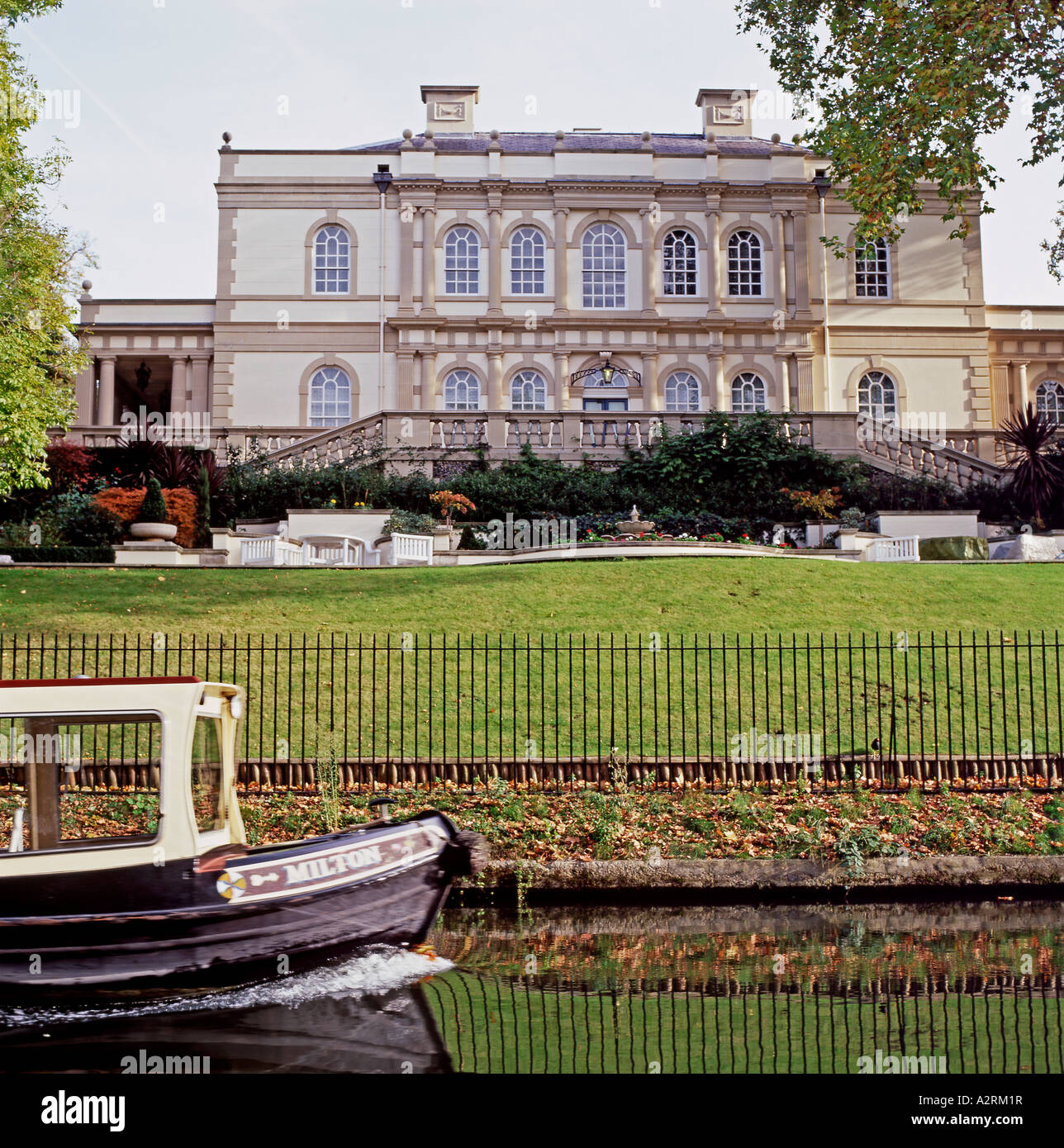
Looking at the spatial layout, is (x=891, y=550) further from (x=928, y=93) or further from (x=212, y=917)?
(x=212, y=917)

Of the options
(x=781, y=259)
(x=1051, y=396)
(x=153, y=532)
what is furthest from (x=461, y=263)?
(x=1051, y=396)

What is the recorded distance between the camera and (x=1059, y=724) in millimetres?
11836

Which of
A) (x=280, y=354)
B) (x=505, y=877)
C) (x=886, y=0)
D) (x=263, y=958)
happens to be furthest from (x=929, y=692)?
(x=280, y=354)

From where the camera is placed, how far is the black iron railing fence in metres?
11.8

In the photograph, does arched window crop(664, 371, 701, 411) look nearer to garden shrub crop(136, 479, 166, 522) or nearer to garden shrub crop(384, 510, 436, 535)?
garden shrub crop(384, 510, 436, 535)

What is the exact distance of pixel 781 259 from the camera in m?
38.7

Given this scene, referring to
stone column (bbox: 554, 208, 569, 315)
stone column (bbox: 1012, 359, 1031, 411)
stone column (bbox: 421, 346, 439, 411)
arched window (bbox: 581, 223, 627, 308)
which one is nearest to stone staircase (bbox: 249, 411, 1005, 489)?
stone column (bbox: 421, 346, 439, 411)

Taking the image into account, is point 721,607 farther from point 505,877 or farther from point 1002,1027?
point 1002,1027

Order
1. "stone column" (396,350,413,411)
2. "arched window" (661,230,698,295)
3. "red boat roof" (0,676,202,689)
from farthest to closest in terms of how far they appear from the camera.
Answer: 1. "arched window" (661,230,698,295)
2. "stone column" (396,350,413,411)
3. "red boat roof" (0,676,202,689)

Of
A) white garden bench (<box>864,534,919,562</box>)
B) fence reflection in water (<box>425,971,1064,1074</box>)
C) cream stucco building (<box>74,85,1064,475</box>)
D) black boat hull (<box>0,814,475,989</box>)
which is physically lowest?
fence reflection in water (<box>425,971,1064,1074</box>)

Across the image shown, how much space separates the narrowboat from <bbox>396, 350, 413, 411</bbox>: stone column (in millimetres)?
29935

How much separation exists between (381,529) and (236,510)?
461 centimetres

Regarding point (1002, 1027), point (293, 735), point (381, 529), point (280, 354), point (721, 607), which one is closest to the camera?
point (1002, 1027)

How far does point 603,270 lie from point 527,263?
2625mm
